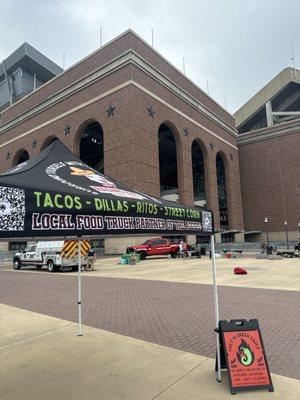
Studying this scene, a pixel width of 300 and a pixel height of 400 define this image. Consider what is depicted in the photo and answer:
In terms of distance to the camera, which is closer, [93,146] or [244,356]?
[244,356]

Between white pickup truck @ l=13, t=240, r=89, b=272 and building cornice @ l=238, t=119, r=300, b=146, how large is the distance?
46.9m

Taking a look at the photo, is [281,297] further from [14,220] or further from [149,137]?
[149,137]

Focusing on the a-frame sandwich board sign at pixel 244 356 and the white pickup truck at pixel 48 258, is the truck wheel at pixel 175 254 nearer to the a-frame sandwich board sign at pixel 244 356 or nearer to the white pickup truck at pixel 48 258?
the white pickup truck at pixel 48 258

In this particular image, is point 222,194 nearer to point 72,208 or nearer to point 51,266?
point 51,266

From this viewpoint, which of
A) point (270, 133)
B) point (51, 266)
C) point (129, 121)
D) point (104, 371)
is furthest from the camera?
point (270, 133)

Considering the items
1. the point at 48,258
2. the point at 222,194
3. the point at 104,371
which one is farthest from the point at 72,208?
the point at 222,194

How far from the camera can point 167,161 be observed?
70.9 meters

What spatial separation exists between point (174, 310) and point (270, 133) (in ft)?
186

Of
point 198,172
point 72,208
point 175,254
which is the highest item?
point 198,172

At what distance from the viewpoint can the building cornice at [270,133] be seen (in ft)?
193

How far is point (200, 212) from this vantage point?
6.45 metres

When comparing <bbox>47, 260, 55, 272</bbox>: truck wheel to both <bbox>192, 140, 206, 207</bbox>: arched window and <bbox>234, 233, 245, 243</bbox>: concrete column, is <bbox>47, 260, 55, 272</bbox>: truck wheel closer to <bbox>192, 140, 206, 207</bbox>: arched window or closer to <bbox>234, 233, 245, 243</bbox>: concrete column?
<bbox>192, 140, 206, 207</bbox>: arched window

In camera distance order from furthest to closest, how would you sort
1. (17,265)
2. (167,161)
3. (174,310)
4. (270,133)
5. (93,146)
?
(167,161), (93,146), (270,133), (17,265), (174,310)

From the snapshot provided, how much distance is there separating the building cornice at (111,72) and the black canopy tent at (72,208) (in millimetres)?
37659
